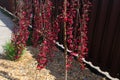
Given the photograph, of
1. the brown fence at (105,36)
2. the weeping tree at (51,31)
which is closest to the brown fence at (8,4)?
the weeping tree at (51,31)

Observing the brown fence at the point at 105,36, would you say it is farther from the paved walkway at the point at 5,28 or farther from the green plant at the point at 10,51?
the paved walkway at the point at 5,28

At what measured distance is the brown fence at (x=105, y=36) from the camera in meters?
4.53

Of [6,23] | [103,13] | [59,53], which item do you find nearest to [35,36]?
[59,53]

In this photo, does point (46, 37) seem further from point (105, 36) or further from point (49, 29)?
point (105, 36)

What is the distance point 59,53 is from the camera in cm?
601

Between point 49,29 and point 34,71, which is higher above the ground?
point 49,29

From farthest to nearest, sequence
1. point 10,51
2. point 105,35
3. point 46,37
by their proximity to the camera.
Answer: point 10,51, point 105,35, point 46,37

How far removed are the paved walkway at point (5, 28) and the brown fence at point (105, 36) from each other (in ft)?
7.37

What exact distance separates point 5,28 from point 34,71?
339cm

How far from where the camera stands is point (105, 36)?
4.81m

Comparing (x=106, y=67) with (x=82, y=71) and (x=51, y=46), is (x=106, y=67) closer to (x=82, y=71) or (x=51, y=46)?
(x=82, y=71)

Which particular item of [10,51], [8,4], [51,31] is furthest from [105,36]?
[8,4]

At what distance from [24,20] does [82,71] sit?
1.65 metres

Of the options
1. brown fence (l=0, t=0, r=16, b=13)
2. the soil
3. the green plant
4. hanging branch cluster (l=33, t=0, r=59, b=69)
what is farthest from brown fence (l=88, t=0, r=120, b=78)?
brown fence (l=0, t=0, r=16, b=13)
